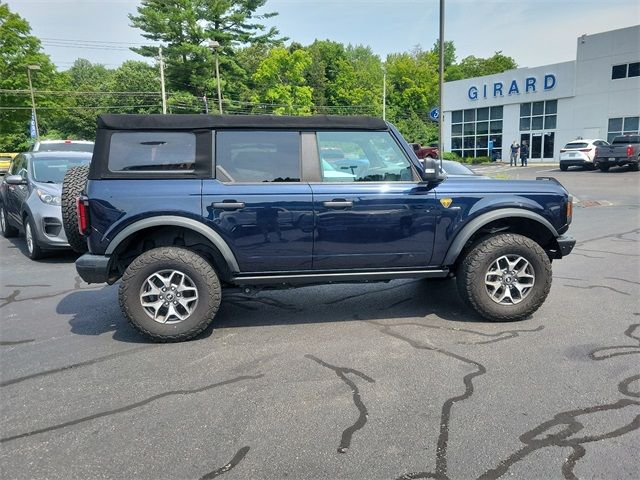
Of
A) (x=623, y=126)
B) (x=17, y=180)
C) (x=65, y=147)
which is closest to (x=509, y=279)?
(x=17, y=180)

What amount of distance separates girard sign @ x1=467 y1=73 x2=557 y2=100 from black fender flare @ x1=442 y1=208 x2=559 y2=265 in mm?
33233

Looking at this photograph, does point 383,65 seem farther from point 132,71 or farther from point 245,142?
point 245,142

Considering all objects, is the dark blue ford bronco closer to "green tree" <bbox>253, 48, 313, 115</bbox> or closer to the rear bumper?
the rear bumper

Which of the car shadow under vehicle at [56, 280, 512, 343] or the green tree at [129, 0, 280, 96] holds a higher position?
the green tree at [129, 0, 280, 96]

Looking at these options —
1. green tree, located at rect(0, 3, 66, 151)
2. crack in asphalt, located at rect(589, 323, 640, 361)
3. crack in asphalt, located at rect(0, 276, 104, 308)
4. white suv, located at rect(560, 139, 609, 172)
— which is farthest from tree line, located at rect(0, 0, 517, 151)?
crack in asphalt, located at rect(589, 323, 640, 361)

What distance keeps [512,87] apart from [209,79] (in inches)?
1042

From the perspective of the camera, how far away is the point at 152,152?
4168 millimetres

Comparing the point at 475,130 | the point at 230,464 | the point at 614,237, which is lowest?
the point at 230,464

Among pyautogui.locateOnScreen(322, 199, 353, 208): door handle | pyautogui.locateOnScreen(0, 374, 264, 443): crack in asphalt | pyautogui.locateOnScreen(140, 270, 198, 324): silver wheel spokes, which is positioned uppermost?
pyautogui.locateOnScreen(322, 199, 353, 208): door handle

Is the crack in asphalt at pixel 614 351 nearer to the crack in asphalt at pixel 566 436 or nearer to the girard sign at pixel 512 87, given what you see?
the crack in asphalt at pixel 566 436

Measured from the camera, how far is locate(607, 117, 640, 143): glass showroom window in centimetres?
2967

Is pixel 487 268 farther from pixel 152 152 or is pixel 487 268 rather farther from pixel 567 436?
pixel 152 152

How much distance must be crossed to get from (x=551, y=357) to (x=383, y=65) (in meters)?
96.4

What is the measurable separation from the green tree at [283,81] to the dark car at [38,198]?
3622 cm
